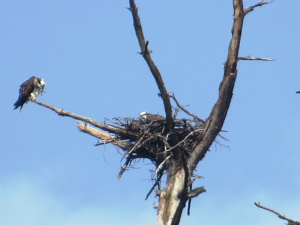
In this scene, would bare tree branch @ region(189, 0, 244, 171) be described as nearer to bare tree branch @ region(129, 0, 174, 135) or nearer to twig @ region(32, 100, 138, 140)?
bare tree branch @ region(129, 0, 174, 135)

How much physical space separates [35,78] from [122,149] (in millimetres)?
6411

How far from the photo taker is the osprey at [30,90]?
1495 cm

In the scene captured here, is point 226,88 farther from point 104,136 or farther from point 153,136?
point 104,136

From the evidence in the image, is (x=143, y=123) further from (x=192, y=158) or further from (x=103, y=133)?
(x=192, y=158)

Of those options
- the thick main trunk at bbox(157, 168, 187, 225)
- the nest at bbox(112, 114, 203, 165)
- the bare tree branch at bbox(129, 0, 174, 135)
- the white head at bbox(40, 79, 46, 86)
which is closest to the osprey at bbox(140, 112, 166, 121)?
the nest at bbox(112, 114, 203, 165)

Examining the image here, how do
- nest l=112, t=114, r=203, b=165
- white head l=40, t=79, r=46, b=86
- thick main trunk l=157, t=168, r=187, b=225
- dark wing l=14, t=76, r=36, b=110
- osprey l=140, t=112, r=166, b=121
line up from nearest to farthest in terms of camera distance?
thick main trunk l=157, t=168, r=187, b=225 < nest l=112, t=114, r=203, b=165 < osprey l=140, t=112, r=166, b=121 < dark wing l=14, t=76, r=36, b=110 < white head l=40, t=79, r=46, b=86

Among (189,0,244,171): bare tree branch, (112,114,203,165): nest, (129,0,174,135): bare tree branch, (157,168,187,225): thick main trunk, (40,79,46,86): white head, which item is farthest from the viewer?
(40,79,46,86): white head

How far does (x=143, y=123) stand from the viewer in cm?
1029

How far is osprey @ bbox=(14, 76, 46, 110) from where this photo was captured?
49.0 ft

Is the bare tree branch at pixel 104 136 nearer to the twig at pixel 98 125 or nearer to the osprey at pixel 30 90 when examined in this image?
the twig at pixel 98 125

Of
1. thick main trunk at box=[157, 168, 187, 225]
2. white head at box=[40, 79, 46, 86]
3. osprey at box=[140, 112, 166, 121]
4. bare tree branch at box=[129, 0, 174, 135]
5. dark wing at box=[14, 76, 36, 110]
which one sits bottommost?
thick main trunk at box=[157, 168, 187, 225]

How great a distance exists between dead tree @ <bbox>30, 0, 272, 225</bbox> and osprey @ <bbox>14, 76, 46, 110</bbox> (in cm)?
530

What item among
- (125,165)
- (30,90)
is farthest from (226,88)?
(30,90)

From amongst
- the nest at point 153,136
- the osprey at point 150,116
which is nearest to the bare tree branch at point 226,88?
the nest at point 153,136
